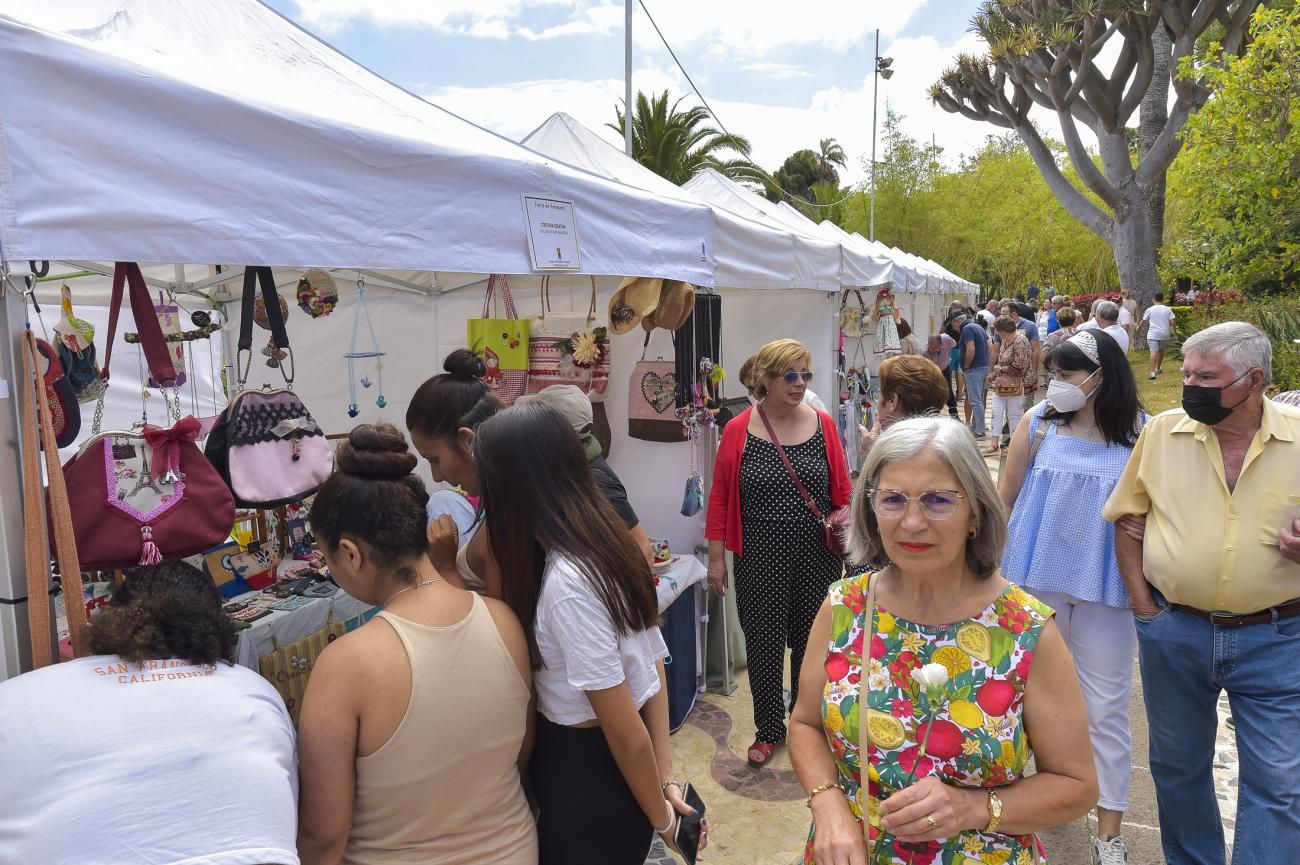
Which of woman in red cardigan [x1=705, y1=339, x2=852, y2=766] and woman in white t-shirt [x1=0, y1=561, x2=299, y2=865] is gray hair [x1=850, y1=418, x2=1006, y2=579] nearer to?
woman in white t-shirt [x1=0, y1=561, x2=299, y2=865]

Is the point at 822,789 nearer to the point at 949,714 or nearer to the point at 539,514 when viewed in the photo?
the point at 949,714

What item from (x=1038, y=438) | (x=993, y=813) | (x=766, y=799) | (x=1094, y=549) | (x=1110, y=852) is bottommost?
(x=766, y=799)

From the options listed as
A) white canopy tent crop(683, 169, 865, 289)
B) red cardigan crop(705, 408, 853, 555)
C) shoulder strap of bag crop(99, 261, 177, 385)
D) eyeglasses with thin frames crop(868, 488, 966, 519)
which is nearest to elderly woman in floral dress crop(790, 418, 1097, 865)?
eyeglasses with thin frames crop(868, 488, 966, 519)

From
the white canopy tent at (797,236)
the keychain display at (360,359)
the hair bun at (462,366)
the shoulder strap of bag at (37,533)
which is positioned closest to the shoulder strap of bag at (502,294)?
the keychain display at (360,359)

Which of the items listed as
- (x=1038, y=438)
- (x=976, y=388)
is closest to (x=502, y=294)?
(x=1038, y=438)

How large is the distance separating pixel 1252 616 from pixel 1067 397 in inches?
33.4

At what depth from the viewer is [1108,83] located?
18500 millimetres

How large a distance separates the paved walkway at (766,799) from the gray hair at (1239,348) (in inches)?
70.3

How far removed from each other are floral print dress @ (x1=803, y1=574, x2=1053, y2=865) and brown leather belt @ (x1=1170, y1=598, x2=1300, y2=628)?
114 cm

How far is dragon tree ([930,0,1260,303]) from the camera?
16.4 meters

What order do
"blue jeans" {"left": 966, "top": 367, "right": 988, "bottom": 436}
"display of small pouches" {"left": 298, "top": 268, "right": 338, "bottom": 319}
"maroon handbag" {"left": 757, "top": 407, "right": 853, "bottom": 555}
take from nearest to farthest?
"maroon handbag" {"left": 757, "top": 407, "right": 853, "bottom": 555}
"display of small pouches" {"left": 298, "top": 268, "right": 338, "bottom": 319}
"blue jeans" {"left": 966, "top": 367, "right": 988, "bottom": 436}

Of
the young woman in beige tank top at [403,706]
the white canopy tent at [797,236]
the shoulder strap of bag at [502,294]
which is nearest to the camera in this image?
the young woman in beige tank top at [403,706]

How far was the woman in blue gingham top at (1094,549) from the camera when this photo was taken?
2.71 m

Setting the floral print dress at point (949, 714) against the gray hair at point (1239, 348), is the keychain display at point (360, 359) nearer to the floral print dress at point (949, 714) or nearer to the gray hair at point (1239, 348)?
the floral print dress at point (949, 714)
